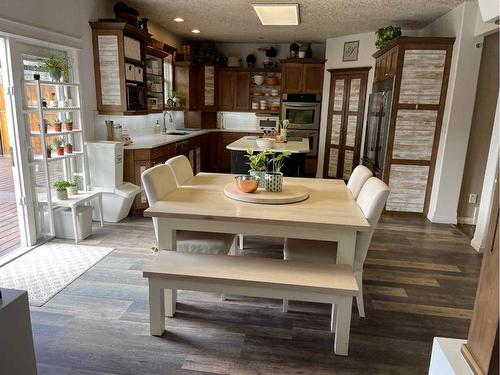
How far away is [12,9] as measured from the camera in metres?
3.02

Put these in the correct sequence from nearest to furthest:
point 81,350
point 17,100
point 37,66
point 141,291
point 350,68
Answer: point 81,350, point 141,291, point 17,100, point 37,66, point 350,68

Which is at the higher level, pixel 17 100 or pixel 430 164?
pixel 17 100

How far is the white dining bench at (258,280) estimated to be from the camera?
6.59ft

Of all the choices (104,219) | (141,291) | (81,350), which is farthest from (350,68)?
(81,350)

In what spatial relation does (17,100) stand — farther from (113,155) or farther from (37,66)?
(113,155)

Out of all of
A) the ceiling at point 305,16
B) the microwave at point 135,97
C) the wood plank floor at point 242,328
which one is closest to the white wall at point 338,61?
the ceiling at point 305,16

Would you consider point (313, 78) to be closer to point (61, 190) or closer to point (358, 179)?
point (358, 179)

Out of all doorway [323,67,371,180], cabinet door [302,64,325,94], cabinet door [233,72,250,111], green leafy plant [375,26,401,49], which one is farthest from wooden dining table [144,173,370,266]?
cabinet door [233,72,250,111]

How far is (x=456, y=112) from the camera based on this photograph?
4312 mm

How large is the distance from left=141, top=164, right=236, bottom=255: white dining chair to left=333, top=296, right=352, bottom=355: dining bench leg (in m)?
0.89

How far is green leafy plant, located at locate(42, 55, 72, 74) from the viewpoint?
11.5 feet

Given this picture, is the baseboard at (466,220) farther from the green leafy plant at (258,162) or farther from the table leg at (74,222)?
the table leg at (74,222)

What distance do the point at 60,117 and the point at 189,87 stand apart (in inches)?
139

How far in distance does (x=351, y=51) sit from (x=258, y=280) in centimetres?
567
